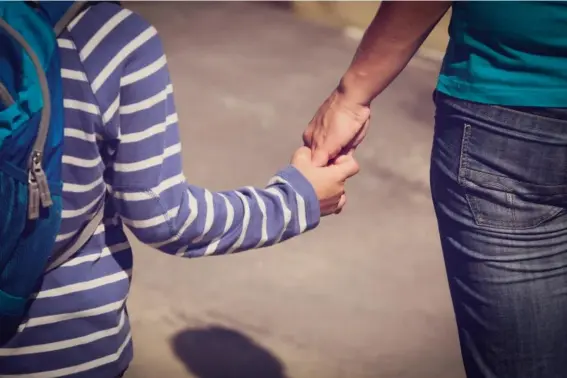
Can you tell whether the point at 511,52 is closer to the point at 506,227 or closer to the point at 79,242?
the point at 506,227

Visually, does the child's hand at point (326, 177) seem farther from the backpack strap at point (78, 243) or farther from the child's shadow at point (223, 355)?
the child's shadow at point (223, 355)

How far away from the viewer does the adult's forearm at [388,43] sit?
861 mm

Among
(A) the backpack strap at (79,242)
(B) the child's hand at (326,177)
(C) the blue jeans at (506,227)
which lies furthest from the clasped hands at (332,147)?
(A) the backpack strap at (79,242)

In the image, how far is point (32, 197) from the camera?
2.22 ft

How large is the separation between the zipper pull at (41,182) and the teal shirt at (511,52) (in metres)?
0.41

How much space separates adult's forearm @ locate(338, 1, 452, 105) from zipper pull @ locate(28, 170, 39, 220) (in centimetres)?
41

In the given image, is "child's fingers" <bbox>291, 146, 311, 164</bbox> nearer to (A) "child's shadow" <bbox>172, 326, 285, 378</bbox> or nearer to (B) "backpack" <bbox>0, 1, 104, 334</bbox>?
(B) "backpack" <bbox>0, 1, 104, 334</bbox>

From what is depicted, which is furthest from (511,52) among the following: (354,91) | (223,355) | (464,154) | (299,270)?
(299,270)

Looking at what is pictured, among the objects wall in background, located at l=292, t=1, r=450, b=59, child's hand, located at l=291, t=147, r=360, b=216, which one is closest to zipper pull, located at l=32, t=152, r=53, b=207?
child's hand, located at l=291, t=147, r=360, b=216

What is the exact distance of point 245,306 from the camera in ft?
5.55

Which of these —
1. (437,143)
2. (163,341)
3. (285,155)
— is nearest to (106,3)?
(437,143)

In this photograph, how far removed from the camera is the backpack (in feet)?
2.14

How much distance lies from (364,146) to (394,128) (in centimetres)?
14

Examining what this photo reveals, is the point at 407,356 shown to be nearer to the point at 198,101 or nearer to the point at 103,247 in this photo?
the point at 103,247
